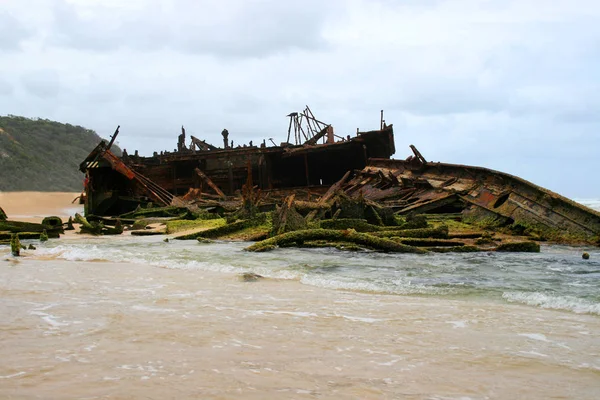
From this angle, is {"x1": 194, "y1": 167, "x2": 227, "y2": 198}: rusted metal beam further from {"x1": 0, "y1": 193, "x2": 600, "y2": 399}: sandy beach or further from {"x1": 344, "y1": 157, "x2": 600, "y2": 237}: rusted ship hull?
{"x1": 0, "y1": 193, "x2": 600, "y2": 399}: sandy beach

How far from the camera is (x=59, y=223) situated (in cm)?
1502

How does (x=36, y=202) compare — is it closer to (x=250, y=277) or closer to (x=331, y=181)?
(x=331, y=181)

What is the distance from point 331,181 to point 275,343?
23777 mm

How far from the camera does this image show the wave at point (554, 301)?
4770 mm

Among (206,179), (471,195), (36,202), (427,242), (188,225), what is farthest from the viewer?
(36,202)

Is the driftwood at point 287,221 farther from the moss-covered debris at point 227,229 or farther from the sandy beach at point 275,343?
the sandy beach at point 275,343

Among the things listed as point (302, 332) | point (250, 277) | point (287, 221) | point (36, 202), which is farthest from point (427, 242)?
point (36, 202)

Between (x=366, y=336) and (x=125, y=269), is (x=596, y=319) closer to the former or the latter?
(x=366, y=336)

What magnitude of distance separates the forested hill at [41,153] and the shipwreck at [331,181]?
30838 millimetres

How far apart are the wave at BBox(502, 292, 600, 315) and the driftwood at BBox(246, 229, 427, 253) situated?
154 inches

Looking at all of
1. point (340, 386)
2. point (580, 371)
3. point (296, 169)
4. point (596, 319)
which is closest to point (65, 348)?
point (340, 386)

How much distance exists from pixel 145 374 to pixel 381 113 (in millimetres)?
20817

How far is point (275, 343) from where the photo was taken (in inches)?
140

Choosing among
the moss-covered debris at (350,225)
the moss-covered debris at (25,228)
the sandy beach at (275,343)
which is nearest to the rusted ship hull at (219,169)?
the moss-covered debris at (25,228)
